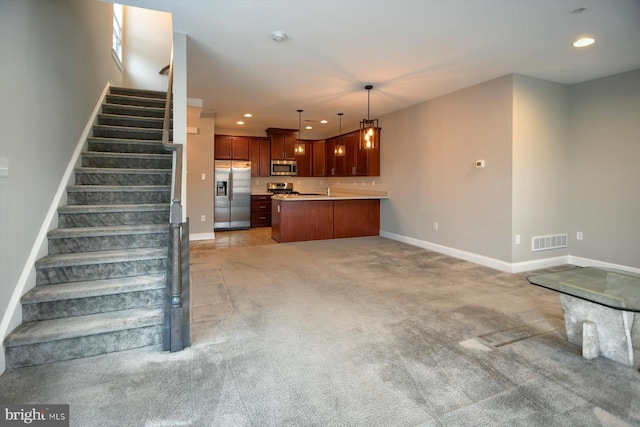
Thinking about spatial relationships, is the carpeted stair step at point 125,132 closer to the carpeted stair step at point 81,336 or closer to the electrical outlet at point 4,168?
the electrical outlet at point 4,168

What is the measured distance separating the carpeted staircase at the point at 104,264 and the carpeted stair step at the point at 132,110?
577 mm

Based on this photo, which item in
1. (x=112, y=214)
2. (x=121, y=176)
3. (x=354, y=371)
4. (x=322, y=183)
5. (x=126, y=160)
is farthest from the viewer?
(x=322, y=183)

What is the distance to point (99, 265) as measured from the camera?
2520 millimetres

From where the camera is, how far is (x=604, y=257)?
425 centimetres

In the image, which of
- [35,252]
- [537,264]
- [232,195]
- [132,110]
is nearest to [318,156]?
[232,195]

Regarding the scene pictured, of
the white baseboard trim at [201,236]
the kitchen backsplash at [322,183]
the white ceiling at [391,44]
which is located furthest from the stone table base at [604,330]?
the white baseboard trim at [201,236]

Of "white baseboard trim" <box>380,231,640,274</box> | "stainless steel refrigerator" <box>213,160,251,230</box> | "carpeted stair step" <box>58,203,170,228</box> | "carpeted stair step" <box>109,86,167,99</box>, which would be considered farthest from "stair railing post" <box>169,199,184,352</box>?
"stainless steel refrigerator" <box>213,160,251,230</box>

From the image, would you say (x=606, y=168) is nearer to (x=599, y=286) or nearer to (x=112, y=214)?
(x=599, y=286)

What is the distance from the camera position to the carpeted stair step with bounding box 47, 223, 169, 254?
2.62 m

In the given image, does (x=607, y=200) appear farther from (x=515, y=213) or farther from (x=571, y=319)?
(x=571, y=319)

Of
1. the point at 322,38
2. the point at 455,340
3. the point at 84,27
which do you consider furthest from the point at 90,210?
the point at 455,340

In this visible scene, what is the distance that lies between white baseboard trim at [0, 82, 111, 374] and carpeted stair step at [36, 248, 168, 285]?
0.07 metres

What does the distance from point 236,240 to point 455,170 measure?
4.27 metres

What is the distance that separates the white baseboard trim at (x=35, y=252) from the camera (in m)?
2.01
